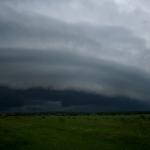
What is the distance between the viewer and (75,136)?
7944 centimetres

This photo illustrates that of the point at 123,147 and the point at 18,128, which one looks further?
the point at 18,128

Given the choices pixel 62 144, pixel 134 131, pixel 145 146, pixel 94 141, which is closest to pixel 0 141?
pixel 62 144

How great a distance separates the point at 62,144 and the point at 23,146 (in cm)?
619

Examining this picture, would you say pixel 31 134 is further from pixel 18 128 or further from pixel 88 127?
pixel 88 127

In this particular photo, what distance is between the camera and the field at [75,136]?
228 feet

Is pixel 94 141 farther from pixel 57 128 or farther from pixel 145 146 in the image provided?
pixel 57 128

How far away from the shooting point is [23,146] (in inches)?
2694

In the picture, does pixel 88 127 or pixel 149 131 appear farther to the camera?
pixel 88 127

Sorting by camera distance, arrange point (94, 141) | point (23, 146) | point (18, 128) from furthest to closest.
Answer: point (18, 128) → point (94, 141) → point (23, 146)

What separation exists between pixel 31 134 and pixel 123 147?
1752 cm

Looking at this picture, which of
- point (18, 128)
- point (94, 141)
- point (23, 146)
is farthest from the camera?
point (18, 128)

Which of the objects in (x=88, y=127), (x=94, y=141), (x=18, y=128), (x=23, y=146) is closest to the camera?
(x=23, y=146)

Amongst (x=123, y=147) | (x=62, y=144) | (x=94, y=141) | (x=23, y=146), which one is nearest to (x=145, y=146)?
(x=123, y=147)

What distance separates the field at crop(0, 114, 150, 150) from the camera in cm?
6950
